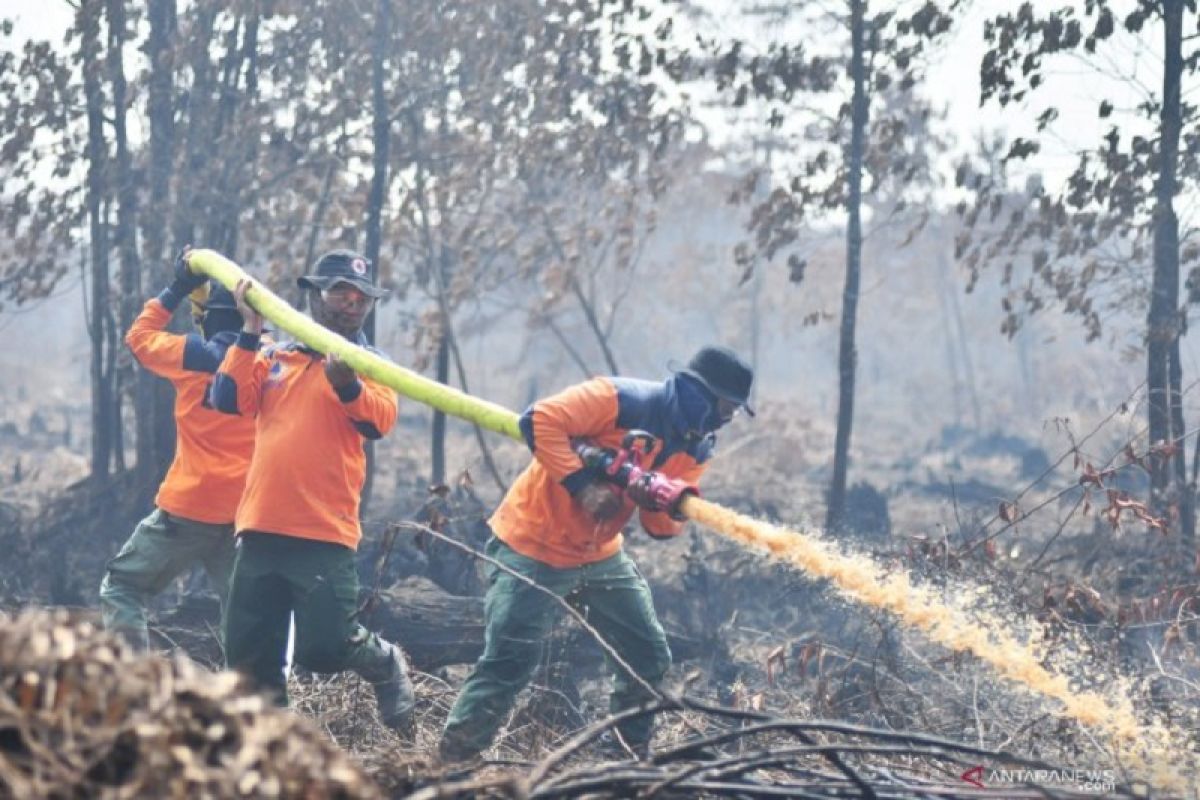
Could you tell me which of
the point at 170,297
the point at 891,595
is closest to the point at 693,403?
the point at 891,595

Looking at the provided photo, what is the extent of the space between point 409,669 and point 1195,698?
3.85 metres

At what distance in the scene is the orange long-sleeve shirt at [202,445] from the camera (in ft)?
20.4

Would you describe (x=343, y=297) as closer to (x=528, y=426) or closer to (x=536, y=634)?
(x=528, y=426)

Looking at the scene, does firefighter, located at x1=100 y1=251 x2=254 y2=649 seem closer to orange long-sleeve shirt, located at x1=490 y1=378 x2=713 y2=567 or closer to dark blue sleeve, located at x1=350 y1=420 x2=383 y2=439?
dark blue sleeve, located at x1=350 y1=420 x2=383 y2=439

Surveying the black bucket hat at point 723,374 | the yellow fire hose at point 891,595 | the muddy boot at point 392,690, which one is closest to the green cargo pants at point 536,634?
the muddy boot at point 392,690

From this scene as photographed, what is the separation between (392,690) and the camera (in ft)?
18.6

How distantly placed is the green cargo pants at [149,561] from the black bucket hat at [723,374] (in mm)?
2560

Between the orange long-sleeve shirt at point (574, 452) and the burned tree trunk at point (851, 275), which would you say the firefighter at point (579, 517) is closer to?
the orange long-sleeve shirt at point (574, 452)

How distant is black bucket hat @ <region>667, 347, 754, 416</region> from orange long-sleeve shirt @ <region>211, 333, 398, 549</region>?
1.33 m

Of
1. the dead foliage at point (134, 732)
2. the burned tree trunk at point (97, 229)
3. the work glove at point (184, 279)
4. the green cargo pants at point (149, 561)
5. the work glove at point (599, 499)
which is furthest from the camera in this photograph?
the burned tree trunk at point (97, 229)

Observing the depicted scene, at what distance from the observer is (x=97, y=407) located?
1253cm

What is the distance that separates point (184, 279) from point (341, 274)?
4.23 feet

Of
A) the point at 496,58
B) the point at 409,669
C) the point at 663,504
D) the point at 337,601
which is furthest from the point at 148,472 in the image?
the point at 663,504

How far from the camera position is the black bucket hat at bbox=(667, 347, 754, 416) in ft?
17.6
